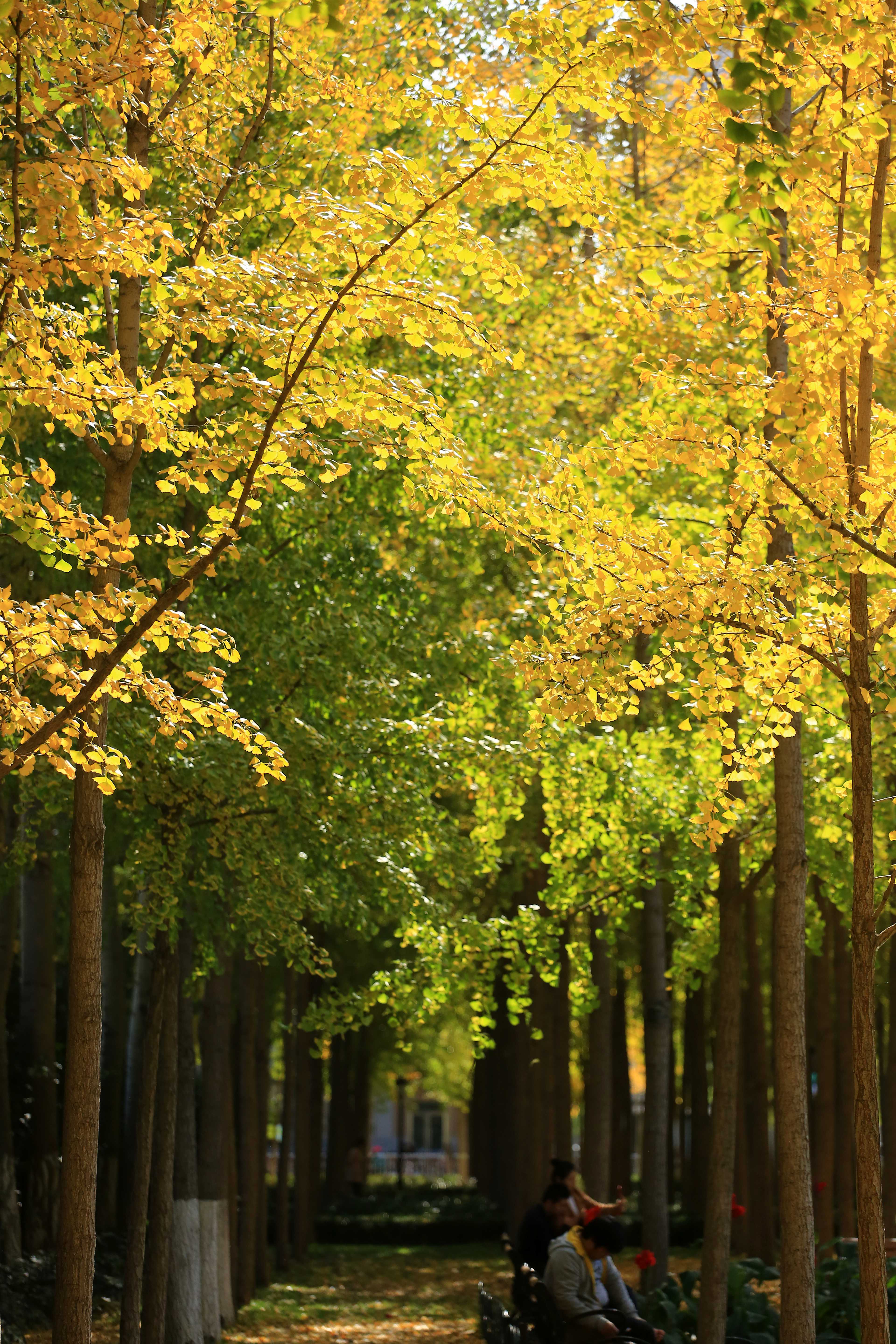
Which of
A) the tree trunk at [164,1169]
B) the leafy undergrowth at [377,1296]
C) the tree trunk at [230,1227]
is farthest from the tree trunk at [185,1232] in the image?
the leafy undergrowth at [377,1296]

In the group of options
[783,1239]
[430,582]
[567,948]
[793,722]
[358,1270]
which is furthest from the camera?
[358,1270]

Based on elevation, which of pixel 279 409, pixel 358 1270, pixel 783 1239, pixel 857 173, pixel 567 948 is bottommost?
pixel 358 1270

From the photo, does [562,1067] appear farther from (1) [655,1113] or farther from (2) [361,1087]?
(2) [361,1087]

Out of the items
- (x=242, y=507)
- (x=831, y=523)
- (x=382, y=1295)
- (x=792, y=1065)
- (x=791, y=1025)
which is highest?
(x=831, y=523)

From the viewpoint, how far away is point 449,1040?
3794 centimetres

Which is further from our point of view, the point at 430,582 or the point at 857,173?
the point at 430,582

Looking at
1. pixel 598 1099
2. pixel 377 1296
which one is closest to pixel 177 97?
pixel 598 1099

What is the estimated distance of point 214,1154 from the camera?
11805 mm

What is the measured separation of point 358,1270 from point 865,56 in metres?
18.4

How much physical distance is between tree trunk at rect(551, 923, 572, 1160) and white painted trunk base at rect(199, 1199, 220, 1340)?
12.9 feet

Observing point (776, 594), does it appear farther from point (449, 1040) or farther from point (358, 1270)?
point (449, 1040)

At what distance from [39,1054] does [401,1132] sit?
30.7 meters

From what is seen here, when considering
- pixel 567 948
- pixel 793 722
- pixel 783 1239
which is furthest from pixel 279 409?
pixel 567 948

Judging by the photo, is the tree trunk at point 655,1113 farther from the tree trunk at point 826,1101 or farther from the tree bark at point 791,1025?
the tree bark at point 791,1025
